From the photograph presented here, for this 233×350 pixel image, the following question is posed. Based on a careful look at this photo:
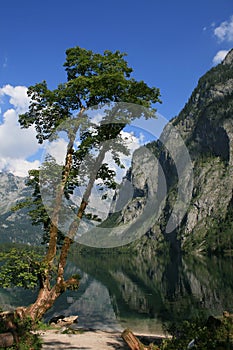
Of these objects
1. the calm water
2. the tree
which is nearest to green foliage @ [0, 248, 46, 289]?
the tree

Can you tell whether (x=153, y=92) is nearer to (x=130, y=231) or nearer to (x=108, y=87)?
(x=108, y=87)

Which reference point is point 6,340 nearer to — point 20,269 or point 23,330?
point 23,330

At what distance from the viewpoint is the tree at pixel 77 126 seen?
1472 centimetres

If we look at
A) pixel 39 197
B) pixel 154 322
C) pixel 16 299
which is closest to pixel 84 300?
pixel 16 299

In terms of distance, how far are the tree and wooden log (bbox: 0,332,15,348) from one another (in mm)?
1192

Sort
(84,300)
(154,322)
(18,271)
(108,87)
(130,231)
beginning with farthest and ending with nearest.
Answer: (84,300) < (154,322) < (108,87) < (130,231) < (18,271)

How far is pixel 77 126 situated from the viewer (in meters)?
15.4

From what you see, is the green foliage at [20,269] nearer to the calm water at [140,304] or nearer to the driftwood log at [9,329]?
the driftwood log at [9,329]

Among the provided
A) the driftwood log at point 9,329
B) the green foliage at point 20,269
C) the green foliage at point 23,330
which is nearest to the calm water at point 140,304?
the green foliage at point 23,330

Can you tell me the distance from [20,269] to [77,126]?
7012mm

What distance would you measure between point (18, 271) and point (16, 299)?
67.7 meters

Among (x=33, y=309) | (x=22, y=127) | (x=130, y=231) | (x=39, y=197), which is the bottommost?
(x=33, y=309)

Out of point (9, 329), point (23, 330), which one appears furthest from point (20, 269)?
point (23, 330)

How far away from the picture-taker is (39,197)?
16.0m
